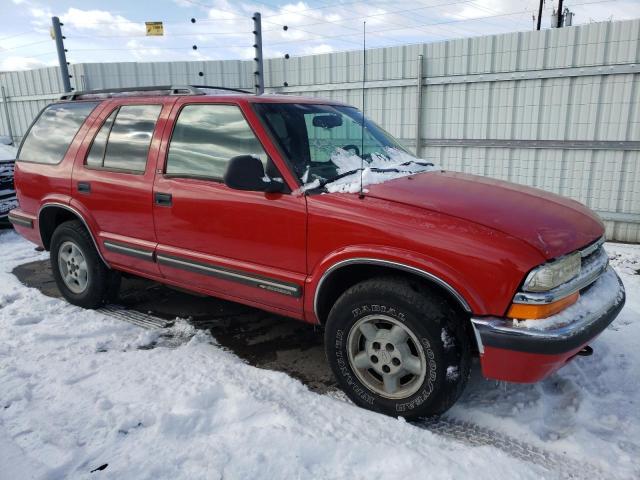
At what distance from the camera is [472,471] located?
2.33m

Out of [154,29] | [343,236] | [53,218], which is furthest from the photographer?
[154,29]

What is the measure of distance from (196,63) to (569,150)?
756cm

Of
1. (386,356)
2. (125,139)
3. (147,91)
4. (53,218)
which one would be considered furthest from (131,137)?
(386,356)

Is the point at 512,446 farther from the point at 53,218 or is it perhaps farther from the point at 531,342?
Answer: the point at 53,218

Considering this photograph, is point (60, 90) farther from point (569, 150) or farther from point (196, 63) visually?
point (569, 150)

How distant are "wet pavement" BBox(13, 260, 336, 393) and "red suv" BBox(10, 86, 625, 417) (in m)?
0.46

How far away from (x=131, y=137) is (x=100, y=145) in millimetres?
397

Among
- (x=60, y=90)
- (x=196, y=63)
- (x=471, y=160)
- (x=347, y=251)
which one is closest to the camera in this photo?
(x=347, y=251)

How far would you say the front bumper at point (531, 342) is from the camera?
7.75ft

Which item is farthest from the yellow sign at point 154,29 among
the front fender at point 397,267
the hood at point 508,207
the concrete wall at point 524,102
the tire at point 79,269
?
the front fender at point 397,267

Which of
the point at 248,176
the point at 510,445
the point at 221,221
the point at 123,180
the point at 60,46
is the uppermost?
the point at 60,46

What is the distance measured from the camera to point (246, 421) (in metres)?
2.70

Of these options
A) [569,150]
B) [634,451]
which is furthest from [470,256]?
[569,150]

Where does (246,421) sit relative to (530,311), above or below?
below
